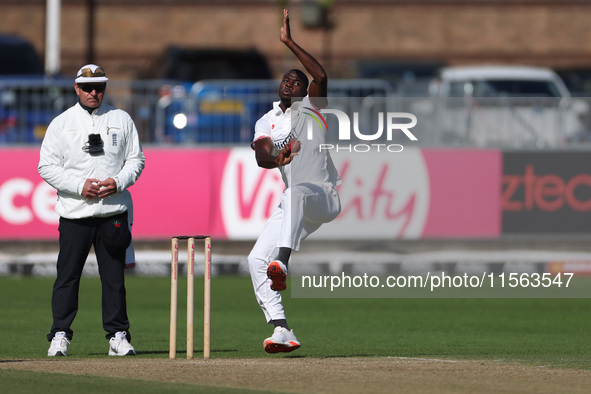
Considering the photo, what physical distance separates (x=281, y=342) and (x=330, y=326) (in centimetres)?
336

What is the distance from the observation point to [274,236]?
34.6ft

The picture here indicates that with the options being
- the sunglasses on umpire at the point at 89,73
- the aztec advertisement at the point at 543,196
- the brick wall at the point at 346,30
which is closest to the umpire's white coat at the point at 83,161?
the sunglasses on umpire at the point at 89,73

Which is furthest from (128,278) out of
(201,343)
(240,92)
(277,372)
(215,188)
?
(277,372)

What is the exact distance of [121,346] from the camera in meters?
10.8

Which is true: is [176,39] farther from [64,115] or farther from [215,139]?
[64,115]

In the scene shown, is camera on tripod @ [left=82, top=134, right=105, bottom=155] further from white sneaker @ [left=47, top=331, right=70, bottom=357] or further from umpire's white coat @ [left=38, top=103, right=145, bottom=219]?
white sneaker @ [left=47, top=331, right=70, bottom=357]

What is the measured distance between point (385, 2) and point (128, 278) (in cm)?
1679

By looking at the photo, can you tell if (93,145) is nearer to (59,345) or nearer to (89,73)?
A: (89,73)

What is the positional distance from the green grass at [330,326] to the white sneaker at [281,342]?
0.54m

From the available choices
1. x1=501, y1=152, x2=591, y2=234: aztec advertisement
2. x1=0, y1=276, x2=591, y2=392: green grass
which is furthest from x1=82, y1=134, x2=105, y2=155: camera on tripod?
x1=501, y1=152, x2=591, y2=234: aztec advertisement

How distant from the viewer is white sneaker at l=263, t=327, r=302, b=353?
34.1 feet

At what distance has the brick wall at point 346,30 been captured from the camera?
110 feet

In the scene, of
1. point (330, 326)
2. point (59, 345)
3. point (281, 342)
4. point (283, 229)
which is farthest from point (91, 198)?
point (330, 326)

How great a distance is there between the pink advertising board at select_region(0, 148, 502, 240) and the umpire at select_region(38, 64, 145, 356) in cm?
791
